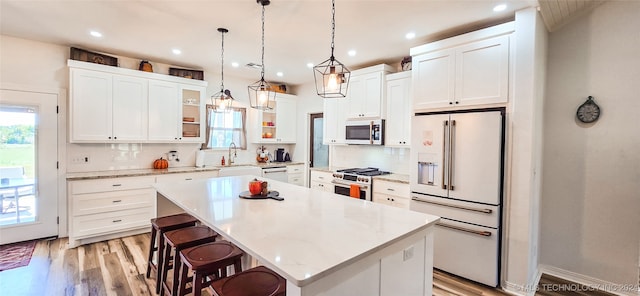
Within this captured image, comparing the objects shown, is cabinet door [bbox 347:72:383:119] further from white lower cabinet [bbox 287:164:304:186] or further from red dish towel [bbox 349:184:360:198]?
white lower cabinet [bbox 287:164:304:186]

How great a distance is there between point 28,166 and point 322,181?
3.95 m

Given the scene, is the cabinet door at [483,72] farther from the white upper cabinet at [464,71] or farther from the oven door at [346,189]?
the oven door at [346,189]

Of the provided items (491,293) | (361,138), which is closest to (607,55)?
(491,293)

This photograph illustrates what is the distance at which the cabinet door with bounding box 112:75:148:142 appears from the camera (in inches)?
159

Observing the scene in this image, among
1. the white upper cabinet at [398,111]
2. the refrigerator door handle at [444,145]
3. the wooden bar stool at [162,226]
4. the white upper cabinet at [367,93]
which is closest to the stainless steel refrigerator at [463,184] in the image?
the refrigerator door handle at [444,145]

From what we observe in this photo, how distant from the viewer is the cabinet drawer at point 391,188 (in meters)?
3.59

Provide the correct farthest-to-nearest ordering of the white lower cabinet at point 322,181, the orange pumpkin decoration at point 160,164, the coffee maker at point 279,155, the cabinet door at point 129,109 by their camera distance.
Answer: the coffee maker at point 279,155 → the white lower cabinet at point 322,181 → the orange pumpkin decoration at point 160,164 → the cabinet door at point 129,109

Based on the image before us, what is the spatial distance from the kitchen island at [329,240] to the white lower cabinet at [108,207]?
2.04 meters

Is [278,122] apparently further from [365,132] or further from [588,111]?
[588,111]

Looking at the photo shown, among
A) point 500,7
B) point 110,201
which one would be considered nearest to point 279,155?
point 110,201

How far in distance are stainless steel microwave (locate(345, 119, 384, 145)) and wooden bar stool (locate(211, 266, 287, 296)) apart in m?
2.90

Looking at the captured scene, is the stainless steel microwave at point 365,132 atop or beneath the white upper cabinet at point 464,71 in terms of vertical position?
beneath

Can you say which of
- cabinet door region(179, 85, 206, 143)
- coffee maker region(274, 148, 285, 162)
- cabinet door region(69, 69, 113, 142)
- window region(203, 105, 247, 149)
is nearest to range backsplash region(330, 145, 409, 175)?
coffee maker region(274, 148, 285, 162)

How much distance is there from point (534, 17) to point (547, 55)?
2.48 ft
